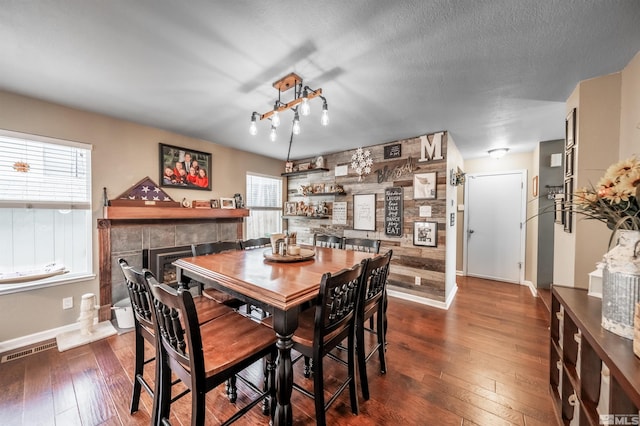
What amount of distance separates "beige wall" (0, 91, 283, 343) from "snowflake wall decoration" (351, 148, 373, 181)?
2.46 m

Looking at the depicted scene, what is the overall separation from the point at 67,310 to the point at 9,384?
33.8 inches

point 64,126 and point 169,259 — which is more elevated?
point 64,126

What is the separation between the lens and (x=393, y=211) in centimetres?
369

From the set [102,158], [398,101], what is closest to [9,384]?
[102,158]

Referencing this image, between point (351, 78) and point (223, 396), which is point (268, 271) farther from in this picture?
point (351, 78)

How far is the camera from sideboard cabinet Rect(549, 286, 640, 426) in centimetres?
85

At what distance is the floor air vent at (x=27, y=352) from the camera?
212 centimetres

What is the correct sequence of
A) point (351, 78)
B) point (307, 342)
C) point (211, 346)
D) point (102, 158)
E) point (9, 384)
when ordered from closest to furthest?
point (211, 346)
point (307, 342)
point (9, 384)
point (351, 78)
point (102, 158)

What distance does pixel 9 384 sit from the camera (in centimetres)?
181

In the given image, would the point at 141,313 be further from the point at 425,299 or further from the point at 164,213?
the point at 425,299

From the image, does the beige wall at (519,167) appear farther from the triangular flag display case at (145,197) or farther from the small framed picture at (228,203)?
the triangular flag display case at (145,197)

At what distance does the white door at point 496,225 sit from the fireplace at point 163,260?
5116 millimetres

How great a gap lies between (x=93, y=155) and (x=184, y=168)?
97 centimetres

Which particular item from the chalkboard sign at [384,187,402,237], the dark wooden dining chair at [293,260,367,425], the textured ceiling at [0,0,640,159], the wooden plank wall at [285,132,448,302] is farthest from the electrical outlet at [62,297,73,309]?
the chalkboard sign at [384,187,402,237]
